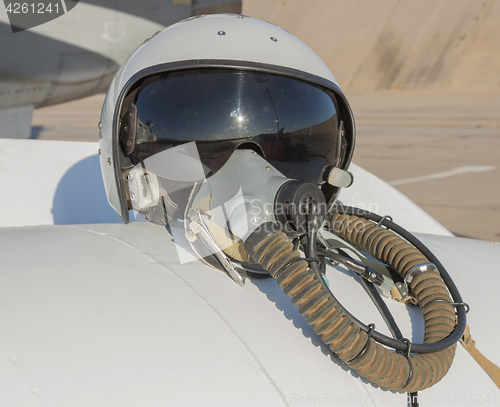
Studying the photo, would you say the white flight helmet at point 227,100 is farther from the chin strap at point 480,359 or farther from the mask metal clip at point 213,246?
the chin strap at point 480,359

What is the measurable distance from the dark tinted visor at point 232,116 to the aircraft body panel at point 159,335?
31 centimetres

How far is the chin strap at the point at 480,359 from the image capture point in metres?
1.08

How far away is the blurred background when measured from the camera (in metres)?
5.11

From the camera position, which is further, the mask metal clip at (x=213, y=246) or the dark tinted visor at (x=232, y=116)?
the dark tinted visor at (x=232, y=116)

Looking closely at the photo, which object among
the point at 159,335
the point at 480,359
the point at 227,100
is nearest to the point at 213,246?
the point at 159,335

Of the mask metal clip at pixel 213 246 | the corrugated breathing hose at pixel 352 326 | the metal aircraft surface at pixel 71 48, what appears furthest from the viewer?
the metal aircraft surface at pixel 71 48

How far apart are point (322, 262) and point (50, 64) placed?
422 cm

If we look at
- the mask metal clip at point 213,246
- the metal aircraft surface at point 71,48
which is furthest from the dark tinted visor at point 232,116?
the metal aircraft surface at point 71,48

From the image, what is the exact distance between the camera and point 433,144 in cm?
767

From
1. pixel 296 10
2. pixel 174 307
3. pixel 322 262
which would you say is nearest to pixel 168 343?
pixel 174 307

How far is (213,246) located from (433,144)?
740cm

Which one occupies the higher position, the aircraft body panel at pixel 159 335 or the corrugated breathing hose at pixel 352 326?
the corrugated breathing hose at pixel 352 326

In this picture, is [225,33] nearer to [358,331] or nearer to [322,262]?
[322,262]

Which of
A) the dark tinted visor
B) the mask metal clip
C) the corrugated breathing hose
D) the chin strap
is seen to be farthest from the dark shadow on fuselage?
the chin strap
